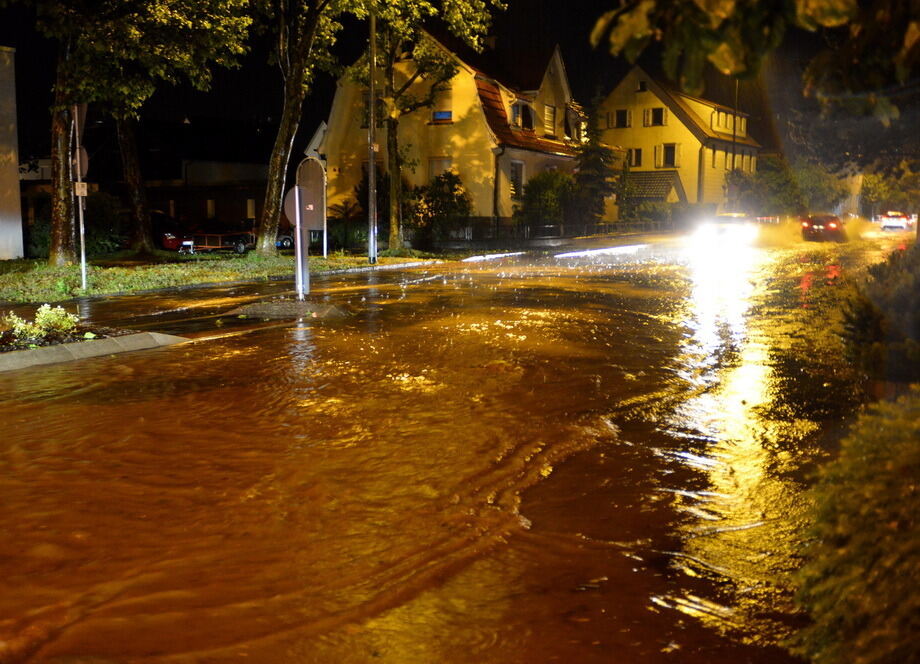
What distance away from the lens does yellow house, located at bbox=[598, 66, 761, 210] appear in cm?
7069

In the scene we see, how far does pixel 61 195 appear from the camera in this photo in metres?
24.9

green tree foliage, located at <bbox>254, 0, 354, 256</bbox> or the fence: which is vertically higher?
green tree foliage, located at <bbox>254, 0, 354, 256</bbox>

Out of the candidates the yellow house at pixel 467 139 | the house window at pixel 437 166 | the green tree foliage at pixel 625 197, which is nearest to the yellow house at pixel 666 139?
the green tree foliage at pixel 625 197

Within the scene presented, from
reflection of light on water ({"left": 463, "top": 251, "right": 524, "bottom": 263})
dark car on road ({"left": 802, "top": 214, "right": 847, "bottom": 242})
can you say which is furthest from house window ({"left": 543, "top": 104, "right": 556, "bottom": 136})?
reflection of light on water ({"left": 463, "top": 251, "right": 524, "bottom": 263})

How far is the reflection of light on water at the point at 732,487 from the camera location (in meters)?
5.01

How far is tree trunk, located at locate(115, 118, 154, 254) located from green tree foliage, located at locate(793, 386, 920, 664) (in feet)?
112

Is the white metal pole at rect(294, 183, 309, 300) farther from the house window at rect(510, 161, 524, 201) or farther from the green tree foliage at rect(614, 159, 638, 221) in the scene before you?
the green tree foliage at rect(614, 159, 638, 221)

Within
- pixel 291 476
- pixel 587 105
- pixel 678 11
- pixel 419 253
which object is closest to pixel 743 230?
pixel 587 105

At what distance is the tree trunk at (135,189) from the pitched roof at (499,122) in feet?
58.6

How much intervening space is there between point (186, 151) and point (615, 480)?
2393 inches

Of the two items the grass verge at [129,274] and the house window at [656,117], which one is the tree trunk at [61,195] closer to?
the grass verge at [129,274]

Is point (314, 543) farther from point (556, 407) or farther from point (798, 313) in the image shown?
point (798, 313)

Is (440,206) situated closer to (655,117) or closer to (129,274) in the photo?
(129,274)

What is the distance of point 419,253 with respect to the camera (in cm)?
3781
